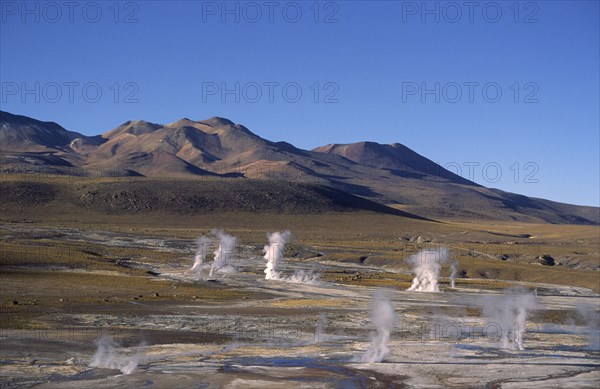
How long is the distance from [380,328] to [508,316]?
10.4 m

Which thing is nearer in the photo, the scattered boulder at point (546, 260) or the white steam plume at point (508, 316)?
the white steam plume at point (508, 316)

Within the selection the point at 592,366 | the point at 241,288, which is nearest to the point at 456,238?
the point at 241,288

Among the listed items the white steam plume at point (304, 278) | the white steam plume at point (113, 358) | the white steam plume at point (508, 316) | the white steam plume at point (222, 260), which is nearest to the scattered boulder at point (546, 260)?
the white steam plume at point (304, 278)

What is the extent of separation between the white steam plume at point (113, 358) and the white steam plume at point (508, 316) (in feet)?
58.5

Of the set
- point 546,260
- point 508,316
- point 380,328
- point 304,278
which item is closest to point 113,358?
point 380,328

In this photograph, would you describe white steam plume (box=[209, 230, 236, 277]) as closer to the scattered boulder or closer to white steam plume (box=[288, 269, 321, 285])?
white steam plume (box=[288, 269, 321, 285])

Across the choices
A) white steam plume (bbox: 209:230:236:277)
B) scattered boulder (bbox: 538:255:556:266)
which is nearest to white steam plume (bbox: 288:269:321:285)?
white steam plume (bbox: 209:230:236:277)

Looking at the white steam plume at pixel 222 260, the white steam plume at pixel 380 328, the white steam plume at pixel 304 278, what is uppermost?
the white steam plume at pixel 222 260

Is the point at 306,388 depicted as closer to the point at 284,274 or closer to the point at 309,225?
the point at 284,274

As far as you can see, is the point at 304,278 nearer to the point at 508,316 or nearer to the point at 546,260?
the point at 508,316

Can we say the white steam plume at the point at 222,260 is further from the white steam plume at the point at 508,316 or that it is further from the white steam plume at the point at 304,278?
the white steam plume at the point at 508,316

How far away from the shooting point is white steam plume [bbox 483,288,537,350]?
4303 centimetres

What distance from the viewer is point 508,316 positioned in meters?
53.0

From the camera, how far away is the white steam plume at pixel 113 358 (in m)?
33.2
